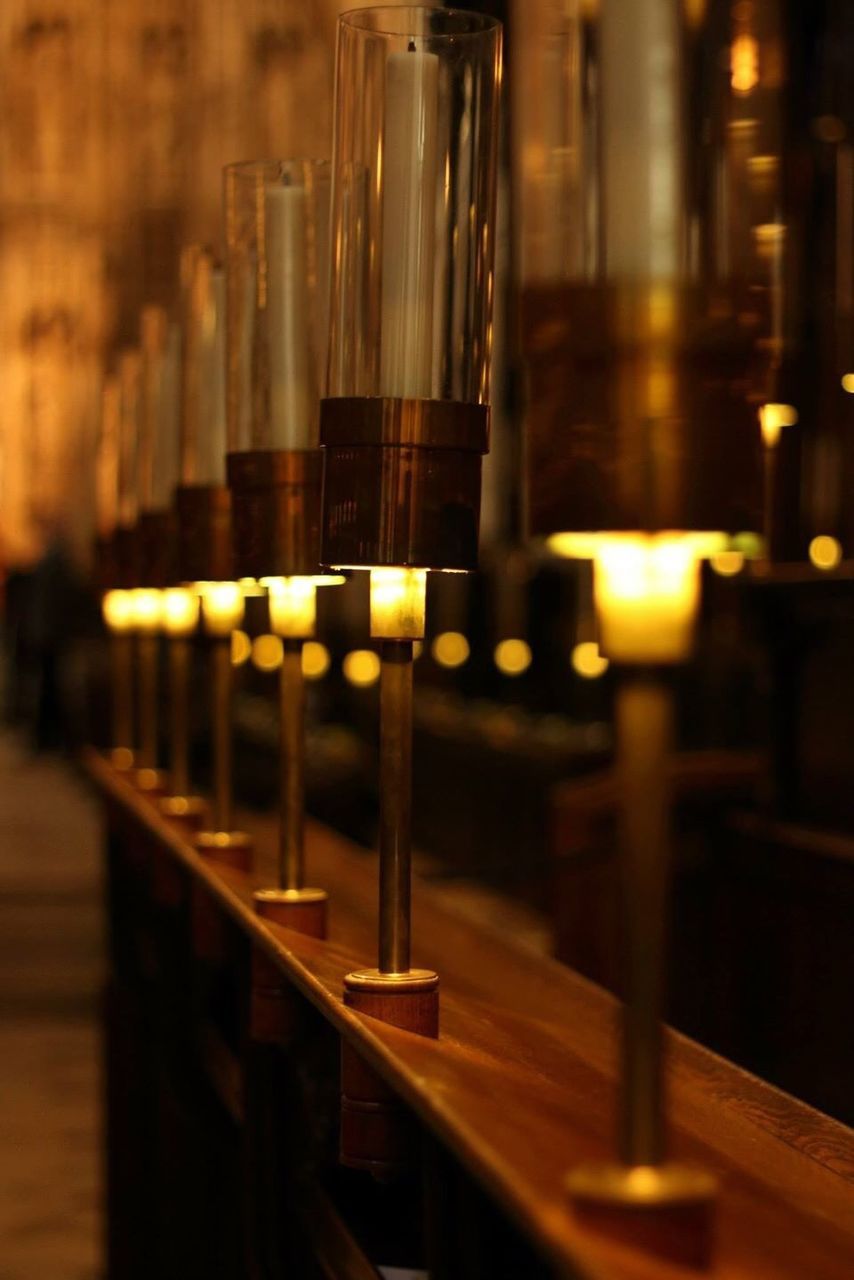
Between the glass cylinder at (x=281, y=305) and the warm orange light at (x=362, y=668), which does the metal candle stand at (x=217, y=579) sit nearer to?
the glass cylinder at (x=281, y=305)

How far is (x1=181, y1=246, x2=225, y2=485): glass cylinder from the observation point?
3.37m

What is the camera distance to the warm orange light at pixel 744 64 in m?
1.34

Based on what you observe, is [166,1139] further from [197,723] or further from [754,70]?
[197,723]

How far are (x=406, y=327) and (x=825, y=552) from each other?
272cm

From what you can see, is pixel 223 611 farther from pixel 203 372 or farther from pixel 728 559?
pixel 728 559

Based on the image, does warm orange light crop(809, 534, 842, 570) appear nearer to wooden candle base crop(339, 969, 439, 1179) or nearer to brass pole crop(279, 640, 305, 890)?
brass pole crop(279, 640, 305, 890)

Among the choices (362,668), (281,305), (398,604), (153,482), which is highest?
(281,305)

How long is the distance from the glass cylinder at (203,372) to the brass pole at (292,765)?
0.78 m

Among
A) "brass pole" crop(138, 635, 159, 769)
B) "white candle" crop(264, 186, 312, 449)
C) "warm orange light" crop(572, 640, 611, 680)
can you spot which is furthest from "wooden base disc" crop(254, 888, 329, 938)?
"warm orange light" crop(572, 640, 611, 680)

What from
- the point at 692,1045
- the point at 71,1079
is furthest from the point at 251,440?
the point at 71,1079

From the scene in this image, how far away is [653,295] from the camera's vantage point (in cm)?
123

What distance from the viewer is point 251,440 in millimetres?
2693

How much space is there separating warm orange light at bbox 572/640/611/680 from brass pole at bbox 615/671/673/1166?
274 inches

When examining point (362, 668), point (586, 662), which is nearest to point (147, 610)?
point (586, 662)
